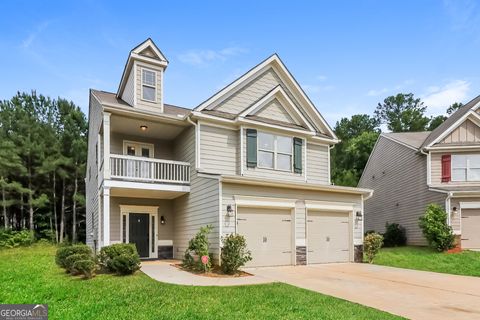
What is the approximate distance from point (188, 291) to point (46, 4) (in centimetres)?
905

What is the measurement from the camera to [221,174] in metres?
13.5

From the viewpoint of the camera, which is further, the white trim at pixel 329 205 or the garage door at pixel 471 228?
the garage door at pixel 471 228

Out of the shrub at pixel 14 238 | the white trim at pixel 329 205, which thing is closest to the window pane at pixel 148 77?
the white trim at pixel 329 205

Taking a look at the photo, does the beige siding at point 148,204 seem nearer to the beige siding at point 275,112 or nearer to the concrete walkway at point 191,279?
the concrete walkway at point 191,279

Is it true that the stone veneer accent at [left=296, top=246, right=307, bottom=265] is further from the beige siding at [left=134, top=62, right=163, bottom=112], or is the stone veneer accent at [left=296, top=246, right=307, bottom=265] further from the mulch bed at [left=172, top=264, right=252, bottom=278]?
the beige siding at [left=134, top=62, right=163, bottom=112]

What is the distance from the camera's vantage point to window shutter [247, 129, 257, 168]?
14.8m

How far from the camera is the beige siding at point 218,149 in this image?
1437cm

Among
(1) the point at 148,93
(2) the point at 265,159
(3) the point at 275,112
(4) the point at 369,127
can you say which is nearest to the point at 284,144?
(2) the point at 265,159

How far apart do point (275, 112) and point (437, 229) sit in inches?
391

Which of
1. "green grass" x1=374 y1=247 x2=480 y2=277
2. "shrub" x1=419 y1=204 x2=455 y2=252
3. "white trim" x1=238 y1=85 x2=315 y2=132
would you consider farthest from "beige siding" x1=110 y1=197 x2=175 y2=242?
"shrub" x1=419 y1=204 x2=455 y2=252

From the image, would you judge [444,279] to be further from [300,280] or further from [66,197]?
[66,197]

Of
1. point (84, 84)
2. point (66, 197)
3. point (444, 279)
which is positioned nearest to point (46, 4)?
point (84, 84)

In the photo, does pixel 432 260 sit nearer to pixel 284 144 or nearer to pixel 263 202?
pixel 284 144

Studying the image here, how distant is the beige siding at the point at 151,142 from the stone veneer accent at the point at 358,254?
29.0ft
